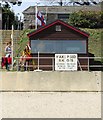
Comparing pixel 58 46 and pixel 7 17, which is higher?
pixel 7 17

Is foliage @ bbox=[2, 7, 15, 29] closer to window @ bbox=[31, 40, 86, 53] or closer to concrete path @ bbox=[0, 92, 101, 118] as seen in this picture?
window @ bbox=[31, 40, 86, 53]

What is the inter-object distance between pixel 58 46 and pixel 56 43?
11.3 inches

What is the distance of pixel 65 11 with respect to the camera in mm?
63375

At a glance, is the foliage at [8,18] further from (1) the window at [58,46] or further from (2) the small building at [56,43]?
(1) the window at [58,46]

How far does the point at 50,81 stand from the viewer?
15.9m

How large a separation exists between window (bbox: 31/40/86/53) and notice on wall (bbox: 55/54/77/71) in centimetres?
243

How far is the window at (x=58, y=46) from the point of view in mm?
19656

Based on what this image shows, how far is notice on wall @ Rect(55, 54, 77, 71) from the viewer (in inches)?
659

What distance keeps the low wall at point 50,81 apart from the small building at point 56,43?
243cm

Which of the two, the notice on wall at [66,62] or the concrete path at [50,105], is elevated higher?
the notice on wall at [66,62]

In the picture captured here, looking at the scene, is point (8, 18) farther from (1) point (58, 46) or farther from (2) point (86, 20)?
(1) point (58, 46)

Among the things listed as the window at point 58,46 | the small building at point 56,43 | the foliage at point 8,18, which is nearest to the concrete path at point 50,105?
the small building at point 56,43

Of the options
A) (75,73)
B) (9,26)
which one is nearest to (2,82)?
(75,73)

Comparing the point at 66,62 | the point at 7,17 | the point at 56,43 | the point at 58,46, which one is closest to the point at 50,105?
the point at 66,62
